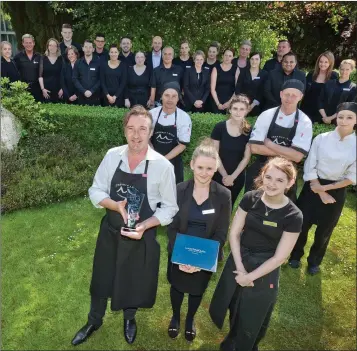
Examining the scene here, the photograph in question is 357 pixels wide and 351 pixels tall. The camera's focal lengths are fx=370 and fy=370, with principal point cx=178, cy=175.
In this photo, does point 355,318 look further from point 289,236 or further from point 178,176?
point 178,176

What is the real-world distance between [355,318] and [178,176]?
240cm

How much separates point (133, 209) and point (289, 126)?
185 cm

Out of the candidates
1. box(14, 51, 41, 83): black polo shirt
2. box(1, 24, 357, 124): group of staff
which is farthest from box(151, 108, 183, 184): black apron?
box(14, 51, 41, 83): black polo shirt

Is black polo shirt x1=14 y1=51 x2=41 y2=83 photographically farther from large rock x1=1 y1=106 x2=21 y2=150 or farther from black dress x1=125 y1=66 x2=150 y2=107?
black dress x1=125 y1=66 x2=150 y2=107

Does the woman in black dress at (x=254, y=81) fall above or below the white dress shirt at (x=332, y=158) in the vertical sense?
above

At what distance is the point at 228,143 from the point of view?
3793 millimetres

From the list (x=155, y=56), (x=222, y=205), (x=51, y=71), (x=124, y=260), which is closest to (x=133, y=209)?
(x=124, y=260)

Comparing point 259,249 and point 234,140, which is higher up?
point 234,140

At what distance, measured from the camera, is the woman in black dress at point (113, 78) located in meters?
6.59

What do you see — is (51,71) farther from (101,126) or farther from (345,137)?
(345,137)

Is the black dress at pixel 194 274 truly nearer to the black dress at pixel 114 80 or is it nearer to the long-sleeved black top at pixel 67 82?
the black dress at pixel 114 80

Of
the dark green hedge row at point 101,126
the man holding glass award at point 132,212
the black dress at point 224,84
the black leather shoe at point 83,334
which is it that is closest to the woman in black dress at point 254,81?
the black dress at point 224,84

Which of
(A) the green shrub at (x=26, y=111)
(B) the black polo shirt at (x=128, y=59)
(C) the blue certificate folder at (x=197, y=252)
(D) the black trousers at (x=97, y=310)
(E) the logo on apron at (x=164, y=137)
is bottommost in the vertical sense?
(D) the black trousers at (x=97, y=310)

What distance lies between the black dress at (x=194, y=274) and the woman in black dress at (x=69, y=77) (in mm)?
4938
